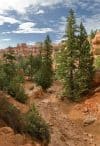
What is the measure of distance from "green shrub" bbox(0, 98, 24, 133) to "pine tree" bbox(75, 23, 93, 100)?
26545mm

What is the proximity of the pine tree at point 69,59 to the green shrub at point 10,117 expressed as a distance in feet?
88.2

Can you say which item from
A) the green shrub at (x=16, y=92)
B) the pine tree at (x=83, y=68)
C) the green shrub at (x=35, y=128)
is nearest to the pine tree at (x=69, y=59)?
the pine tree at (x=83, y=68)

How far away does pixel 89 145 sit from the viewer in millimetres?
27328

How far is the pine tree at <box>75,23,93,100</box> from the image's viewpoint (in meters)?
43.6

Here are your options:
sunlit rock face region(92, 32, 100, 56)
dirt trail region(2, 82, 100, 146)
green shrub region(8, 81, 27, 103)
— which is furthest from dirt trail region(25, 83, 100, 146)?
sunlit rock face region(92, 32, 100, 56)

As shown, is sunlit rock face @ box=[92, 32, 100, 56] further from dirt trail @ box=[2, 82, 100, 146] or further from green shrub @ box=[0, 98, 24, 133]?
green shrub @ box=[0, 98, 24, 133]

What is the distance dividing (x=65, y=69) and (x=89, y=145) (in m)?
18.5

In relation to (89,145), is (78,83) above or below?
above

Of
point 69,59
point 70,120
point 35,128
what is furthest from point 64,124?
point 35,128

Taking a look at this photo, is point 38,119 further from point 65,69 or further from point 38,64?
point 38,64

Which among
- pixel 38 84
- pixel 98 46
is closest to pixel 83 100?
pixel 38 84

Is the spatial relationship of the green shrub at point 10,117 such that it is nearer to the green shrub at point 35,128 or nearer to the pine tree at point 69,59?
the green shrub at point 35,128

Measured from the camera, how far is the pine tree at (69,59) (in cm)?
4394

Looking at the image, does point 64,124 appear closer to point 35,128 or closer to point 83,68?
point 83,68
